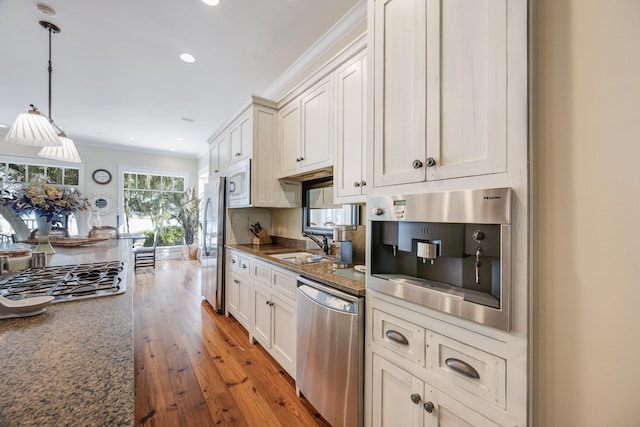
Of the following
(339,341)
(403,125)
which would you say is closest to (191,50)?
(403,125)

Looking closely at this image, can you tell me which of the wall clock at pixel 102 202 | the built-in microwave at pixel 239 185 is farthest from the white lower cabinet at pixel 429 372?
the wall clock at pixel 102 202

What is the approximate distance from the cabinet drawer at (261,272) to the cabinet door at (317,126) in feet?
3.10

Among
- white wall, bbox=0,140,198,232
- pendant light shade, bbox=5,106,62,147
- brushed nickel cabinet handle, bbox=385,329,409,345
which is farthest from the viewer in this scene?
white wall, bbox=0,140,198,232

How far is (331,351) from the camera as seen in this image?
4.73ft

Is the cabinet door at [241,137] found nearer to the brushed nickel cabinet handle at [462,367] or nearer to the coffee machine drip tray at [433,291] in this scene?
the coffee machine drip tray at [433,291]

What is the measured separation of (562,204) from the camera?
903 mm

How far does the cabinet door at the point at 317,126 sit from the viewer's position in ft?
6.71

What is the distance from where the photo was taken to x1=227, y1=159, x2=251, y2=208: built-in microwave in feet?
8.87

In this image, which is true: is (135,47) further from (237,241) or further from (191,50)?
(237,241)

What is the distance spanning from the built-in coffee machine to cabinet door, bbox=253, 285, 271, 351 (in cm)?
123

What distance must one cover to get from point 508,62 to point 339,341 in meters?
1.40

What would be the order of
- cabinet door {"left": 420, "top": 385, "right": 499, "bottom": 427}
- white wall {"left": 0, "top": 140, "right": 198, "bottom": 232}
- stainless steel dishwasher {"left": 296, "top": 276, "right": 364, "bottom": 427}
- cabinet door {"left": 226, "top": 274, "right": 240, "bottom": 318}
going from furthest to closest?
white wall {"left": 0, "top": 140, "right": 198, "bottom": 232}, cabinet door {"left": 226, "top": 274, "right": 240, "bottom": 318}, stainless steel dishwasher {"left": 296, "top": 276, "right": 364, "bottom": 427}, cabinet door {"left": 420, "top": 385, "right": 499, "bottom": 427}

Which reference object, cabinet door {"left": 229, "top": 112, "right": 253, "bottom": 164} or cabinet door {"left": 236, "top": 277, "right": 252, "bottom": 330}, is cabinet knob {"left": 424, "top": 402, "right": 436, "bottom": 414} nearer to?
cabinet door {"left": 236, "top": 277, "right": 252, "bottom": 330}

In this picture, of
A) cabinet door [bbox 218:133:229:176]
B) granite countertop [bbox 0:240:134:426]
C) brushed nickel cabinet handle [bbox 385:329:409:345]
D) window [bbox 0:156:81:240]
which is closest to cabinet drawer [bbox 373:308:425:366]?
brushed nickel cabinet handle [bbox 385:329:409:345]
